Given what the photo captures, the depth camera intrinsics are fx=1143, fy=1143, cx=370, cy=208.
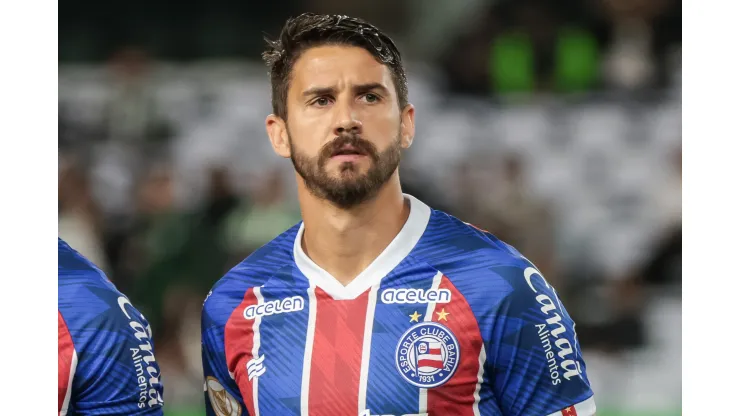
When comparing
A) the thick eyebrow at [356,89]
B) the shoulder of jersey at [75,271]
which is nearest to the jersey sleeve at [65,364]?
the shoulder of jersey at [75,271]

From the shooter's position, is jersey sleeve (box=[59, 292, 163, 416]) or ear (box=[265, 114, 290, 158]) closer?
jersey sleeve (box=[59, 292, 163, 416])

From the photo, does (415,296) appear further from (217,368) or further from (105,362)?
(105,362)

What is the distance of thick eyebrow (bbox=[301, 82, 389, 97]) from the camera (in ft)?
12.4

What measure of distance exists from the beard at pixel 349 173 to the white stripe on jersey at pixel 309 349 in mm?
336

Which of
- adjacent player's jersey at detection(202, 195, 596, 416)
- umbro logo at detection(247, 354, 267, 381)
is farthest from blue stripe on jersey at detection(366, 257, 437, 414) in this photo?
umbro logo at detection(247, 354, 267, 381)

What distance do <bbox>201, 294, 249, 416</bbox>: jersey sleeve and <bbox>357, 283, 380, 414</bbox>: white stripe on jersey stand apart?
19.6 inches

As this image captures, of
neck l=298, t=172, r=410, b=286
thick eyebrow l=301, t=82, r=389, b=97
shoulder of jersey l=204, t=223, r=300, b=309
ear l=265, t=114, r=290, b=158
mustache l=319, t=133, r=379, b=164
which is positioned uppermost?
thick eyebrow l=301, t=82, r=389, b=97

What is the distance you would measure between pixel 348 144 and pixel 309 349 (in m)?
0.70

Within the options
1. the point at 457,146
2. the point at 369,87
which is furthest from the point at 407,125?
the point at 457,146

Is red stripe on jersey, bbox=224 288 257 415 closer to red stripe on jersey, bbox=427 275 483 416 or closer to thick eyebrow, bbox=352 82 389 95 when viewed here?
red stripe on jersey, bbox=427 275 483 416
